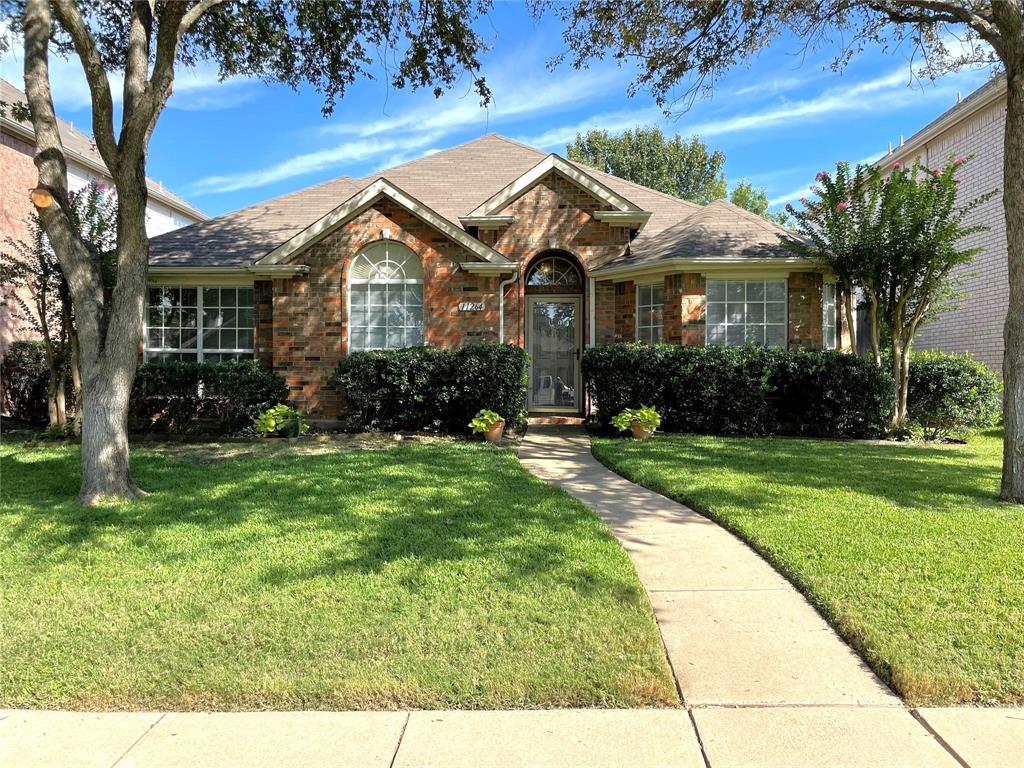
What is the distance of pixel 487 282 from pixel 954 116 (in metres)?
13.8

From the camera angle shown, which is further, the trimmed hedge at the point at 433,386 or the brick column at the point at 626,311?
the brick column at the point at 626,311

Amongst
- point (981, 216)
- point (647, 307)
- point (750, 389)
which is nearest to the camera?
point (750, 389)

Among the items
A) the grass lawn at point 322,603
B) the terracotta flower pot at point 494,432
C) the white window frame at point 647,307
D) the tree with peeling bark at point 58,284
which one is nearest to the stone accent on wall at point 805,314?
the white window frame at point 647,307

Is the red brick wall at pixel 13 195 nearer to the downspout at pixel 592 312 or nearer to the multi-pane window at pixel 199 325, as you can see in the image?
the multi-pane window at pixel 199 325

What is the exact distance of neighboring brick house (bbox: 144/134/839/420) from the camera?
39.2 feet

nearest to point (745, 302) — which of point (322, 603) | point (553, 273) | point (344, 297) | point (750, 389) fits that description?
point (750, 389)

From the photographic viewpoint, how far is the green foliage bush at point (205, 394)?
36.4ft

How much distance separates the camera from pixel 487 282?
12.0m

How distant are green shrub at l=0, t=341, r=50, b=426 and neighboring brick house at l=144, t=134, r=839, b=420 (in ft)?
6.56

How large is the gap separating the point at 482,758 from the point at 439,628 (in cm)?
104

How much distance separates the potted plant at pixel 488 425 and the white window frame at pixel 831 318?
6550 mm

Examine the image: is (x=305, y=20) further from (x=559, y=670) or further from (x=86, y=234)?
(x=559, y=670)

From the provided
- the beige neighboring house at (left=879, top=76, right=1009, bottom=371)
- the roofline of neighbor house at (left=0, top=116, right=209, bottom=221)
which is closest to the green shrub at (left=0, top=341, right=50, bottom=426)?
the roofline of neighbor house at (left=0, top=116, right=209, bottom=221)

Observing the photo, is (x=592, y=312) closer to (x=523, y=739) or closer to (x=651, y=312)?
(x=651, y=312)
